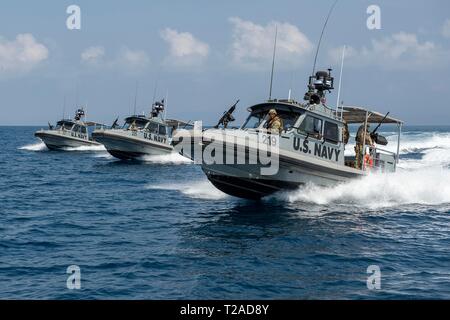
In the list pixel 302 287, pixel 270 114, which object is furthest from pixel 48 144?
pixel 302 287

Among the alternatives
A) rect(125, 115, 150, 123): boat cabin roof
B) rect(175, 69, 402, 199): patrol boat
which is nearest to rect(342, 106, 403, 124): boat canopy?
rect(175, 69, 402, 199): patrol boat

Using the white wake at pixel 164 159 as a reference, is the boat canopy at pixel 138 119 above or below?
above

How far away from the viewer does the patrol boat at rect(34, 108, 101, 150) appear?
4559cm

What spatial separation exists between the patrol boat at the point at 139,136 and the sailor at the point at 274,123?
68.0 feet

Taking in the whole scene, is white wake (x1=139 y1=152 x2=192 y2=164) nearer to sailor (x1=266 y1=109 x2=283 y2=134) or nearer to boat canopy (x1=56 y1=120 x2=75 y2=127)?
boat canopy (x1=56 y1=120 x2=75 y2=127)

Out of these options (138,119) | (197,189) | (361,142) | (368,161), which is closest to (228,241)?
(368,161)

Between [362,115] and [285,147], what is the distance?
4.79 m

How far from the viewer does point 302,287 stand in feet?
27.9

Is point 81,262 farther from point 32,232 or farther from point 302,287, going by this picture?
point 302,287

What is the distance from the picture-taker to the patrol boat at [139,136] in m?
35.0

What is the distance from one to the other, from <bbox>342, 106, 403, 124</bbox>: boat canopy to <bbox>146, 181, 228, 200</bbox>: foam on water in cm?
552

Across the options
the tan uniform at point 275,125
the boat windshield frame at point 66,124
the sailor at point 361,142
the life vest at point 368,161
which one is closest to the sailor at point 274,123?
the tan uniform at point 275,125

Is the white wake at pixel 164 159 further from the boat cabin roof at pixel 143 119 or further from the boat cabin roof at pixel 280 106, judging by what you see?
the boat cabin roof at pixel 280 106

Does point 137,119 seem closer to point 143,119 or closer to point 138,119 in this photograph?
point 138,119
